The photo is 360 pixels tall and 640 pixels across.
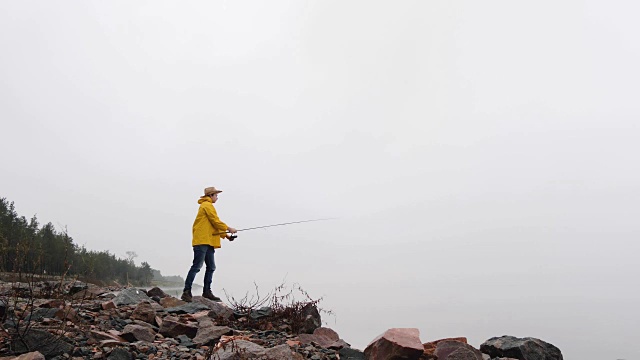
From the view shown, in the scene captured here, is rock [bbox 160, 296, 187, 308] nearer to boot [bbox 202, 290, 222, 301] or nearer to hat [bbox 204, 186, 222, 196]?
boot [bbox 202, 290, 222, 301]

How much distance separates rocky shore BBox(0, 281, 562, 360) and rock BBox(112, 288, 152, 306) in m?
0.02

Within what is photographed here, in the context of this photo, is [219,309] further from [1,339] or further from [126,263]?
[126,263]

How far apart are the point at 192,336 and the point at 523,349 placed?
489 centimetres

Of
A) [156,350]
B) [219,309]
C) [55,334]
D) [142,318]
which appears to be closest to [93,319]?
[142,318]

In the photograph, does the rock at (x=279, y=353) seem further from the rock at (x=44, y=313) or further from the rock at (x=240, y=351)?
the rock at (x=44, y=313)

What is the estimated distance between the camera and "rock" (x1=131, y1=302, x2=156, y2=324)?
6785mm

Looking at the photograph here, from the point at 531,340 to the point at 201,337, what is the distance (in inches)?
195

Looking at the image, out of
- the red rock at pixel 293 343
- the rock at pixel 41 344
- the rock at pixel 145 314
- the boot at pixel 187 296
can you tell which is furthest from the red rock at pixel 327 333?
the rock at pixel 41 344

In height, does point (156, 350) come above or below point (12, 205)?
below

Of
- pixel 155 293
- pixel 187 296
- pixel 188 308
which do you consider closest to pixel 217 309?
pixel 188 308

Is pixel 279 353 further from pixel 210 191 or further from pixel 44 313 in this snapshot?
pixel 210 191

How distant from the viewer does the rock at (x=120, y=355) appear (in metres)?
4.76

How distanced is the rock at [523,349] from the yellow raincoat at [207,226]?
573 cm

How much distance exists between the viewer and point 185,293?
911 centimetres
